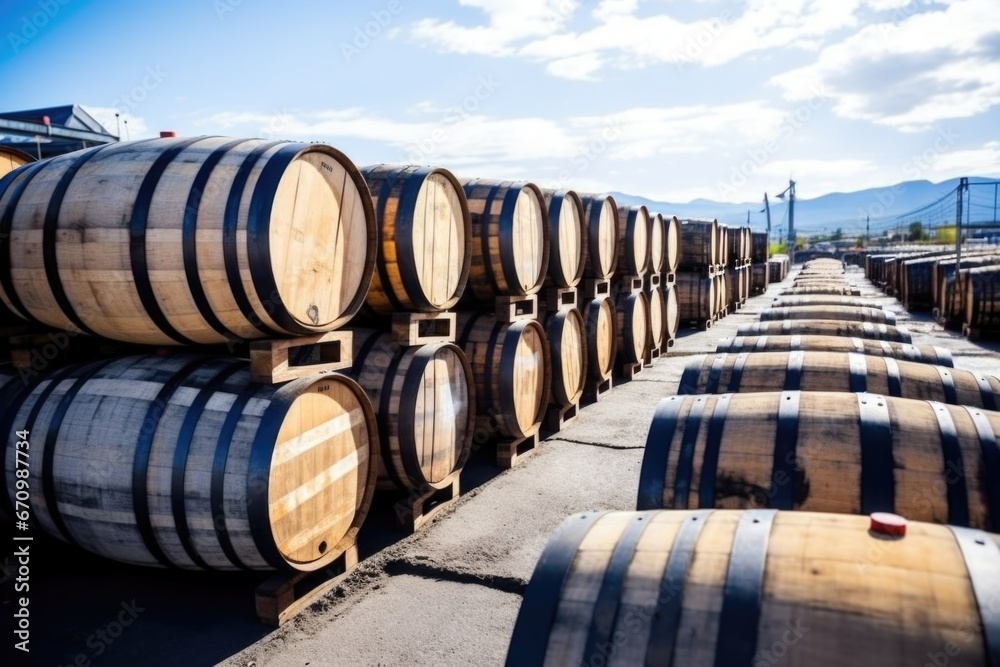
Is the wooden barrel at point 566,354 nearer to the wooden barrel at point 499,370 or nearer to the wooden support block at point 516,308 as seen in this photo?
the wooden support block at point 516,308

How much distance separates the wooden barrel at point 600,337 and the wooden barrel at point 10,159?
236 inches

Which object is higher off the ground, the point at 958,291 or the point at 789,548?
the point at 789,548

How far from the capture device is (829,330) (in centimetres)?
564

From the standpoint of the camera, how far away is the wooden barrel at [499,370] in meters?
6.03

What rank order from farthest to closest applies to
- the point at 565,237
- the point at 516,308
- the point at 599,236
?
the point at 599,236, the point at 565,237, the point at 516,308

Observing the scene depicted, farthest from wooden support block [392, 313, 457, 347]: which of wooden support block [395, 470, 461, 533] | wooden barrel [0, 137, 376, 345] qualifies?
wooden support block [395, 470, 461, 533]

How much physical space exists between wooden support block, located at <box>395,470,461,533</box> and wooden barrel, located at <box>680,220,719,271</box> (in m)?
10.7

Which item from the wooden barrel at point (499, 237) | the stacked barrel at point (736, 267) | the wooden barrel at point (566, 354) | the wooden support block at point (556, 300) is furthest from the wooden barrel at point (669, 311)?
the stacked barrel at point (736, 267)

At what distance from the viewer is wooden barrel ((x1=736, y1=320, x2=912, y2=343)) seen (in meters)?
5.62

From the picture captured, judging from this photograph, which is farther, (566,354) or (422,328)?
(566,354)

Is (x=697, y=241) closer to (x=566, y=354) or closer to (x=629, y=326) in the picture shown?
(x=629, y=326)

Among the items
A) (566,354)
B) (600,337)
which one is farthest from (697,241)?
(566,354)

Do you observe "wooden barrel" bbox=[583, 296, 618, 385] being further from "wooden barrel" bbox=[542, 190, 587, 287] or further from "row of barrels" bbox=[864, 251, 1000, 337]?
"row of barrels" bbox=[864, 251, 1000, 337]

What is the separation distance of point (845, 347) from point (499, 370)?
2844 mm
